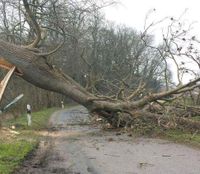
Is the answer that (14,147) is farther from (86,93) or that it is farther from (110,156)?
(86,93)

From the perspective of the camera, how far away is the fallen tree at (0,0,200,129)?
1498cm

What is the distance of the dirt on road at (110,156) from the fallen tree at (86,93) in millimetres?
1170

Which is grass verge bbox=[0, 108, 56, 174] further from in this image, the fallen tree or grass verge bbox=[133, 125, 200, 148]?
grass verge bbox=[133, 125, 200, 148]

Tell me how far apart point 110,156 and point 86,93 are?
6019 millimetres

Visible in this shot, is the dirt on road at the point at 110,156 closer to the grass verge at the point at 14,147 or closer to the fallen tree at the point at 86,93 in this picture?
the grass verge at the point at 14,147

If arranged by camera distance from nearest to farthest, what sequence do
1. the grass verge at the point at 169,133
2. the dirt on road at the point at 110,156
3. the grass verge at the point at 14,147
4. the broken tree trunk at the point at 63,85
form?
the dirt on road at the point at 110,156 < the grass verge at the point at 14,147 < the grass verge at the point at 169,133 < the broken tree trunk at the point at 63,85

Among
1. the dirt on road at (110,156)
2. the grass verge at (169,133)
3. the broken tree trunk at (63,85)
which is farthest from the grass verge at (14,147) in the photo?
the grass verge at (169,133)

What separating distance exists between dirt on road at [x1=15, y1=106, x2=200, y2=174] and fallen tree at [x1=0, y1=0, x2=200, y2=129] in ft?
3.84

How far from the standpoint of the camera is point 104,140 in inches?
532

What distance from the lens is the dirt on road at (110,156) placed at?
28.0ft

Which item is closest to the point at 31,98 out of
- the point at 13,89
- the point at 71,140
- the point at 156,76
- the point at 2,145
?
the point at 13,89

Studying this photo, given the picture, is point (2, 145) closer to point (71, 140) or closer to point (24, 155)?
point (24, 155)

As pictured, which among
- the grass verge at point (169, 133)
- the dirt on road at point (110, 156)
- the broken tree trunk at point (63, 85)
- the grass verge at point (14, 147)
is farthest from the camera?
the broken tree trunk at point (63, 85)

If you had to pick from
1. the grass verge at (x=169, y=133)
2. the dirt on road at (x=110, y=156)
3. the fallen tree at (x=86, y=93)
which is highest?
the fallen tree at (x=86, y=93)
